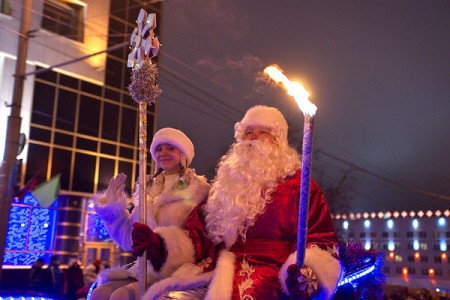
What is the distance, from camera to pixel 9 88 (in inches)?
630

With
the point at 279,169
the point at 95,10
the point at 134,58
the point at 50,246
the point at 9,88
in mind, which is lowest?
the point at 50,246

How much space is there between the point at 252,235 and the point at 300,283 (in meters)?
0.80

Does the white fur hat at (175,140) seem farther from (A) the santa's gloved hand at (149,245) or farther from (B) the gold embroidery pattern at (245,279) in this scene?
(B) the gold embroidery pattern at (245,279)

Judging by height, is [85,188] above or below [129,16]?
below

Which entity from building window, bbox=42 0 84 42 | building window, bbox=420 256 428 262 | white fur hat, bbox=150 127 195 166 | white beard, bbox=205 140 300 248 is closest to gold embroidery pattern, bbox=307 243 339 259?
white beard, bbox=205 140 300 248

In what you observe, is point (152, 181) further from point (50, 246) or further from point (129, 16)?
point (129, 16)

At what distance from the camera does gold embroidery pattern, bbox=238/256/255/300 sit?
3.00 metres

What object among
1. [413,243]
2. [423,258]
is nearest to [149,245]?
[413,243]

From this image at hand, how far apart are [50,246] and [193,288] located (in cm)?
1525

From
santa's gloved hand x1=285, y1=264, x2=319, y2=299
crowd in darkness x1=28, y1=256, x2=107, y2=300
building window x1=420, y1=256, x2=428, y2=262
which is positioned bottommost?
building window x1=420, y1=256, x2=428, y2=262

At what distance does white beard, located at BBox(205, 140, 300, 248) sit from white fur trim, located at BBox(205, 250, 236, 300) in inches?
7.1

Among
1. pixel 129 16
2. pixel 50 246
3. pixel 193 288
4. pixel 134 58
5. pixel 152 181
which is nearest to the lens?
pixel 193 288

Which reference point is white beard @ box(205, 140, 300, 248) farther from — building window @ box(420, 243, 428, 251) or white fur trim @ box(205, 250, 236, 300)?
building window @ box(420, 243, 428, 251)

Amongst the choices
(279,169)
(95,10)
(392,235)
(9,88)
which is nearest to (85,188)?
(9,88)
